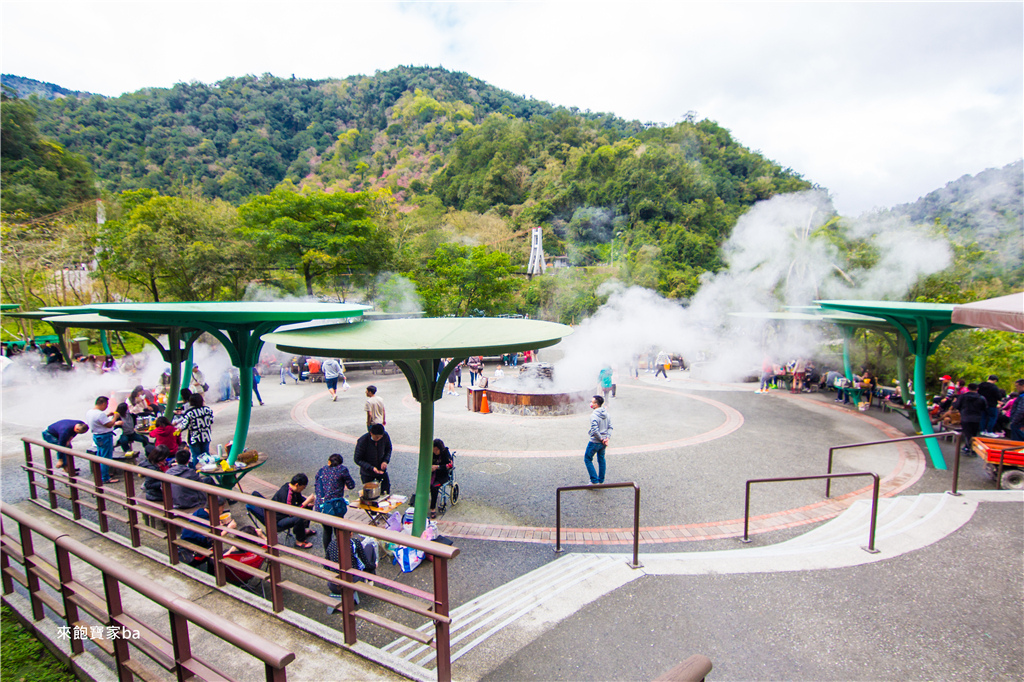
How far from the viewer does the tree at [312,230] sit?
77.4 feet

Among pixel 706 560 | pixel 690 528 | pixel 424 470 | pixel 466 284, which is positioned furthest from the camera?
pixel 466 284

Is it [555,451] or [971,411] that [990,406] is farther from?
→ [555,451]

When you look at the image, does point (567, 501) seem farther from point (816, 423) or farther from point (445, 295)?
point (445, 295)

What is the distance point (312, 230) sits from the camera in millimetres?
24312

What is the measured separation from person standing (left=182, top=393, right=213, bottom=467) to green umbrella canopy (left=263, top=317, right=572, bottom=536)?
2.91 m

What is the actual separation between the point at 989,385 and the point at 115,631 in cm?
1344

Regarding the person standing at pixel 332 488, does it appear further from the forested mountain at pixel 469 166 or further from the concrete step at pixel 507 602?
the forested mountain at pixel 469 166

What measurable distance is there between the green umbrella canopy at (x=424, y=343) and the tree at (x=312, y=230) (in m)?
19.7

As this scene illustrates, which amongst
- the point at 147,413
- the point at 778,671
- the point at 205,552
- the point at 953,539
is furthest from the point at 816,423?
the point at 147,413

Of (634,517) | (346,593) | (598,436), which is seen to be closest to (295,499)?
(346,593)

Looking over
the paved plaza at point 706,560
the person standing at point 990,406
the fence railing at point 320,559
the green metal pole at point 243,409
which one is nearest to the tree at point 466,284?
the paved plaza at point 706,560

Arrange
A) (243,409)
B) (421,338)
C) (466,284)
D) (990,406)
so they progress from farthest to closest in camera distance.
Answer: (466,284) → (990,406) → (243,409) → (421,338)

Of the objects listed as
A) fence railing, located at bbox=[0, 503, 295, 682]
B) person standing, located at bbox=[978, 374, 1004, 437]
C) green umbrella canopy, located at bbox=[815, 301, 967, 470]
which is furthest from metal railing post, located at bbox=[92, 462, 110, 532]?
person standing, located at bbox=[978, 374, 1004, 437]

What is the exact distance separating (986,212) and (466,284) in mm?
30400
